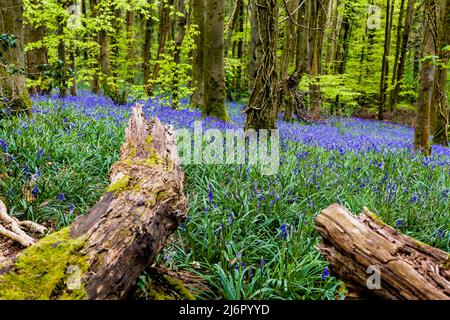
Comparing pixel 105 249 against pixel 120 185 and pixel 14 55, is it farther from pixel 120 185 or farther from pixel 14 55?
pixel 14 55

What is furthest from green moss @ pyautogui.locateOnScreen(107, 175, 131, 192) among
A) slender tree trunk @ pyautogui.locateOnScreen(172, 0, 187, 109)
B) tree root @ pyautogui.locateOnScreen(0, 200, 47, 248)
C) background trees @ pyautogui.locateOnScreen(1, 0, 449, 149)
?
slender tree trunk @ pyautogui.locateOnScreen(172, 0, 187, 109)

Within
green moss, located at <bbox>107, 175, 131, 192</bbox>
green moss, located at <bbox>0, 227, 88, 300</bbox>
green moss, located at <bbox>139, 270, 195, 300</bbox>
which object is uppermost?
green moss, located at <bbox>107, 175, 131, 192</bbox>

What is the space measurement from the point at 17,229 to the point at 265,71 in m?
5.67

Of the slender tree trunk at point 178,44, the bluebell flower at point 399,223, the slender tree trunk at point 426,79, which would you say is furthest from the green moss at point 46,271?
the slender tree trunk at point 178,44

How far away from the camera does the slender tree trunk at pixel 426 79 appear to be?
26.6ft

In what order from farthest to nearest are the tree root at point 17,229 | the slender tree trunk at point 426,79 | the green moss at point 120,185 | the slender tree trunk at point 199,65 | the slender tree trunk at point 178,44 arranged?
the slender tree trunk at point 199,65, the slender tree trunk at point 178,44, the slender tree trunk at point 426,79, the tree root at point 17,229, the green moss at point 120,185

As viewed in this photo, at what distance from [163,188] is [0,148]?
9.38 feet

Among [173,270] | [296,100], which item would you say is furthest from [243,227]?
[296,100]

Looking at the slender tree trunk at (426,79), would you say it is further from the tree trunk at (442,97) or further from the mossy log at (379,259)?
the mossy log at (379,259)

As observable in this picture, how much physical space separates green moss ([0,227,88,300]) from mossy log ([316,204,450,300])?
1.49m

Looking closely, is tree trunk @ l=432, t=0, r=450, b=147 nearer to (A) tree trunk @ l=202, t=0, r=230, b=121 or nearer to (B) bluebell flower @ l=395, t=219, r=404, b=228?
(A) tree trunk @ l=202, t=0, r=230, b=121

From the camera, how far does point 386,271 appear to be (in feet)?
6.57

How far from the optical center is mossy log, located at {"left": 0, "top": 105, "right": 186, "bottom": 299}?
6.01 feet

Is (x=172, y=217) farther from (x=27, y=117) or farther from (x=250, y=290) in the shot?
(x=27, y=117)
